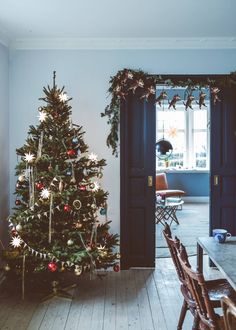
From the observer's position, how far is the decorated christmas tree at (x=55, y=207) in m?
4.01

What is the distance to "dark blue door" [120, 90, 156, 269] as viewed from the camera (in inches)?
197

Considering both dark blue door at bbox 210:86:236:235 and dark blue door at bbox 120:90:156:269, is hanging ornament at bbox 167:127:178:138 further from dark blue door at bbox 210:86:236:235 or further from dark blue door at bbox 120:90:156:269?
dark blue door at bbox 120:90:156:269

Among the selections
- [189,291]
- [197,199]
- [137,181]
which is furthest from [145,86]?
[197,199]

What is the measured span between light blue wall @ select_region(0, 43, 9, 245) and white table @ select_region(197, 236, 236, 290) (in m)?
2.51

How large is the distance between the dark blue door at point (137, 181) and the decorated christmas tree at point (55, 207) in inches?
31.6

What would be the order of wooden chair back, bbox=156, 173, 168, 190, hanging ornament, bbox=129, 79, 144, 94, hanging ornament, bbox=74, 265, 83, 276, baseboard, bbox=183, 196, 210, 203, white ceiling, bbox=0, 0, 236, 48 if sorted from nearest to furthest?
white ceiling, bbox=0, 0, 236, 48
hanging ornament, bbox=74, 265, 83, 276
hanging ornament, bbox=129, 79, 144, 94
wooden chair back, bbox=156, 173, 168, 190
baseboard, bbox=183, 196, 210, 203

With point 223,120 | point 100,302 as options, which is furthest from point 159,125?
point 100,302

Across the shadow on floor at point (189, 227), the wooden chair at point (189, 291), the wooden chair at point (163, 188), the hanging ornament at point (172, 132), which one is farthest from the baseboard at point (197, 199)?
the wooden chair at point (189, 291)

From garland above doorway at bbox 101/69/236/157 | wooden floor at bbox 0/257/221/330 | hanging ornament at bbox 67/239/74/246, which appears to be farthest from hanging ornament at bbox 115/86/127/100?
wooden floor at bbox 0/257/221/330

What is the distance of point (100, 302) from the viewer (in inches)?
155

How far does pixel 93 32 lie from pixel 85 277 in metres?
2.86

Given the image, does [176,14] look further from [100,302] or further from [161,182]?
[161,182]

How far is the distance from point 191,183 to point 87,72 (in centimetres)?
671

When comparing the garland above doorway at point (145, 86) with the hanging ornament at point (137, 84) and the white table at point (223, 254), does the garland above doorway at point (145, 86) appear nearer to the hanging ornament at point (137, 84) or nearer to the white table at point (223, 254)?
the hanging ornament at point (137, 84)
